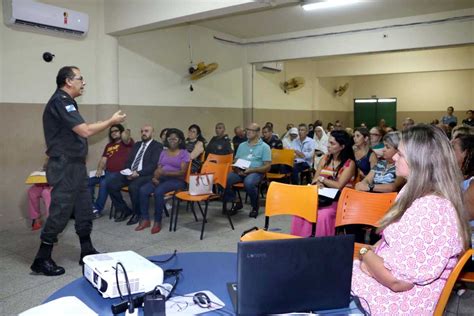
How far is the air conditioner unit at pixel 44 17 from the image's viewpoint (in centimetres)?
467

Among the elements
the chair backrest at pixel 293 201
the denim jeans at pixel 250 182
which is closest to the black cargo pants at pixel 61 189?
the chair backrest at pixel 293 201

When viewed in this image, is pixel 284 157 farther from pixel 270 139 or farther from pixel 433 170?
pixel 433 170

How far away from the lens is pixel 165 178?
16.4 feet

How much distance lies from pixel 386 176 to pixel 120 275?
2.93m

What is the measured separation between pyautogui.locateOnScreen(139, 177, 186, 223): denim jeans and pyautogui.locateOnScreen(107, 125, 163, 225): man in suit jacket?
17cm

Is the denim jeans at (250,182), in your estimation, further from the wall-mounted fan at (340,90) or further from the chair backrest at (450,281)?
the wall-mounted fan at (340,90)

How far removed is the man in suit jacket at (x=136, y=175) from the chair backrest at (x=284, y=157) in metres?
1.90

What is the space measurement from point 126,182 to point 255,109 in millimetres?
4888

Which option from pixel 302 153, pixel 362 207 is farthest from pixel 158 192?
pixel 302 153

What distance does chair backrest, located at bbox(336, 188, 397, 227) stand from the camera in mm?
2672

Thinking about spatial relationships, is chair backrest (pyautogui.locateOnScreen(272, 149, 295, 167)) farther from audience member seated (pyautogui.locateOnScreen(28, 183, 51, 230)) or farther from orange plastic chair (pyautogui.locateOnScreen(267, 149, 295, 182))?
audience member seated (pyautogui.locateOnScreen(28, 183, 51, 230))

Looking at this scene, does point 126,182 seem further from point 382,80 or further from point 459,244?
point 382,80

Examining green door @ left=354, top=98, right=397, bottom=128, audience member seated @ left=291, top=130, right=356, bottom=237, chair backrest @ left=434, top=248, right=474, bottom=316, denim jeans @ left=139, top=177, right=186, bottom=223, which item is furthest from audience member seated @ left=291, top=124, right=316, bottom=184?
green door @ left=354, top=98, right=397, bottom=128

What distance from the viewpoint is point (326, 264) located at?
4.01 feet
